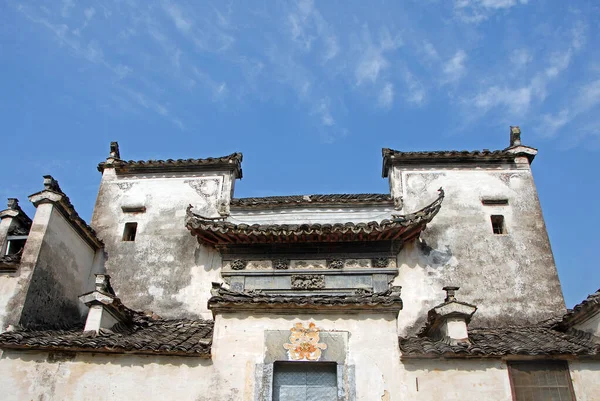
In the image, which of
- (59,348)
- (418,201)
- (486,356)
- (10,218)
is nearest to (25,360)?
(59,348)

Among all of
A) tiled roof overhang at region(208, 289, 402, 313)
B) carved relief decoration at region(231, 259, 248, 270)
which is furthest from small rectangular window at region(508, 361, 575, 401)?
carved relief decoration at region(231, 259, 248, 270)

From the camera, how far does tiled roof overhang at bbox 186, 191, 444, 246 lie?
Result: 44.2 ft

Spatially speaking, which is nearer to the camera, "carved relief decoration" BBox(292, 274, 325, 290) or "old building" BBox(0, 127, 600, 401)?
"old building" BBox(0, 127, 600, 401)

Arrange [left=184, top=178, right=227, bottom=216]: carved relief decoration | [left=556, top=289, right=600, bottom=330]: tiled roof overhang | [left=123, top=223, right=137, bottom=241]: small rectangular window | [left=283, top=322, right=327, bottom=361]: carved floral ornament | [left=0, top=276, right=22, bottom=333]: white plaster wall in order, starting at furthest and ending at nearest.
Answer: [left=184, top=178, right=227, bottom=216]: carved relief decoration < [left=123, top=223, right=137, bottom=241]: small rectangular window < [left=0, top=276, right=22, bottom=333]: white plaster wall < [left=556, top=289, right=600, bottom=330]: tiled roof overhang < [left=283, top=322, right=327, bottom=361]: carved floral ornament

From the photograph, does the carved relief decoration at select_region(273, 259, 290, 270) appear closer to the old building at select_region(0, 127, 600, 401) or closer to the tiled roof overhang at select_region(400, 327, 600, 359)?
the old building at select_region(0, 127, 600, 401)

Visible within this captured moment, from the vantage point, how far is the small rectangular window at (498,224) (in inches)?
599

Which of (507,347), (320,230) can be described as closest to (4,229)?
(320,230)

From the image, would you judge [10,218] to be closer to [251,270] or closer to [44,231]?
[44,231]

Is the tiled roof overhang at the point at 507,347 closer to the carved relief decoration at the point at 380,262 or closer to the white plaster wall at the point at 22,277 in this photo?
the carved relief decoration at the point at 380,262

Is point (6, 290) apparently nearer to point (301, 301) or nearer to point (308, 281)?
point (301, 301)

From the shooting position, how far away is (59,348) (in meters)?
10.7

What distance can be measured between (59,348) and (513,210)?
11.0m

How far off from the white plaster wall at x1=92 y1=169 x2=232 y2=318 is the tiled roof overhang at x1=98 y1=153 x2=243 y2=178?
6.7 inches

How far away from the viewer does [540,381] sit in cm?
1037
